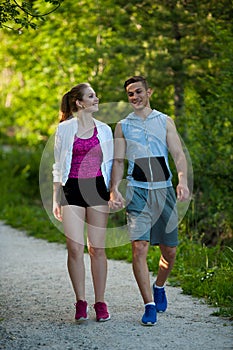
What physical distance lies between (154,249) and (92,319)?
292cm

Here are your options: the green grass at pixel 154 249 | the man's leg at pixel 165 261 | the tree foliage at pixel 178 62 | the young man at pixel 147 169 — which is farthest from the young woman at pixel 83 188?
the tree foliage at pixel 178 62

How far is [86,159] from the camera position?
5.40 meters

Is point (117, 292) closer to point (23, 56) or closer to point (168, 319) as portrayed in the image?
point (168, 319)

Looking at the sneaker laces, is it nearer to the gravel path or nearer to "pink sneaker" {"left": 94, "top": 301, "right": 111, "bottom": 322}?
the gravel path

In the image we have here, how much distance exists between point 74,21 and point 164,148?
7100 millimetres

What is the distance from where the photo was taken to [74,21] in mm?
12109

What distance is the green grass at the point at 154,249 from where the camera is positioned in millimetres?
6184

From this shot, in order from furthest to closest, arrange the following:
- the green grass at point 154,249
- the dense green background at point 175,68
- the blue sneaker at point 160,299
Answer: the dense green background at point 175,68, the green grass at point 154,249, the blue sneaker at point 160,299

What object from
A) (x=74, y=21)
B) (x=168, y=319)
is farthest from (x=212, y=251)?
(x=74, y=21)

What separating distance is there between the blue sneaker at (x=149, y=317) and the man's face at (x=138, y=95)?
4.73ft

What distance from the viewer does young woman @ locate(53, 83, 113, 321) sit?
5.34 metres

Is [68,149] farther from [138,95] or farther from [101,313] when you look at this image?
[101,313]

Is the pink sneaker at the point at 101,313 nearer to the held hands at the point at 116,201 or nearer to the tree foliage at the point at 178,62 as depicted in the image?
the held hands at the point at 116,201

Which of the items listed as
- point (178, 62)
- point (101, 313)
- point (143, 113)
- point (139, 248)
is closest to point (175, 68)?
point (178, 62)
